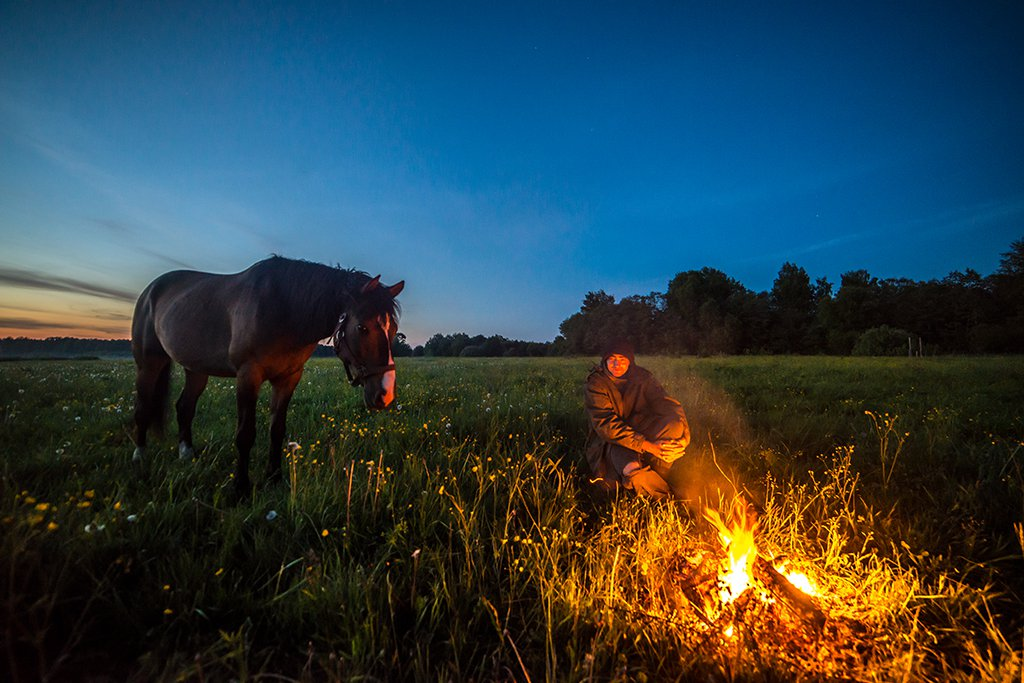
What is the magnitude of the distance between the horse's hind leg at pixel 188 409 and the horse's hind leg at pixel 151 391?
483 mm

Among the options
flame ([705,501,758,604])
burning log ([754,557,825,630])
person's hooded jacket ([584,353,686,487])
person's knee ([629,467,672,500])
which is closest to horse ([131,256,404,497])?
person's hooded jacket ([584,353,686,487])

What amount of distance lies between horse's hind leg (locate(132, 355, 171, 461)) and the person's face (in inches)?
249

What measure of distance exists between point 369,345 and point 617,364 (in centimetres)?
287

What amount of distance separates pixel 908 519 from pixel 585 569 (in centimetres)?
347

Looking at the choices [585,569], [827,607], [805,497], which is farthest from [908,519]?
[585,569]

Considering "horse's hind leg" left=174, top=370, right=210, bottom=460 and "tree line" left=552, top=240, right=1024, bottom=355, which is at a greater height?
"tree line" left=552, top=240, right=1024, bottom=355

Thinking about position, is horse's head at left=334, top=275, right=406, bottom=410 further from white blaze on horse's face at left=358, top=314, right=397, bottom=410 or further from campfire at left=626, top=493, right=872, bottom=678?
campfire at left=626, top=493, right=872, bottom=678

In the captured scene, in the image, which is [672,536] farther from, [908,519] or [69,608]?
[69,608]

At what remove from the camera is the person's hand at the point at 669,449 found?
419 cm

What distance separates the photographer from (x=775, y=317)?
2494 inches

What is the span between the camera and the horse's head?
12.8ft

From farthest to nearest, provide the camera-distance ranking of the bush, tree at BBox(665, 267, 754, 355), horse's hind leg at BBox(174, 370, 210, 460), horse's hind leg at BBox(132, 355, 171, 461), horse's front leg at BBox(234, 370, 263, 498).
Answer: tree at BBox(665, 267, 754, 355), the bush, horse's hind leg at BBox(132, 355, 171, 461), horse's hind leg at BBox(174, 370, 210, 460), horse's front leg at BBox(234, 370, 263, 498)

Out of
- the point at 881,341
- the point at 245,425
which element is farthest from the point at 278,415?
the point at 881,341

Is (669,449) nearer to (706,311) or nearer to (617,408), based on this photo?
(617,408)
